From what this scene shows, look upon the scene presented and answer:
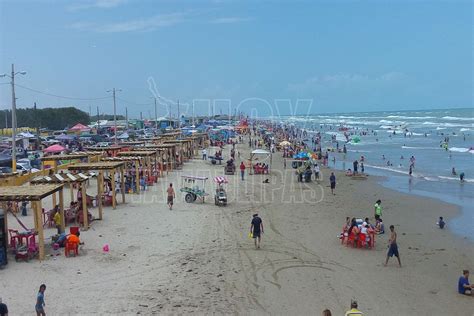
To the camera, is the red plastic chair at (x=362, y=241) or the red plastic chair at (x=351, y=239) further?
the red plastic chair at (x=351, y=239)

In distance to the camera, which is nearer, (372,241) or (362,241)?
(362,241)

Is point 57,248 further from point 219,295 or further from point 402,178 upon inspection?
point 402,178

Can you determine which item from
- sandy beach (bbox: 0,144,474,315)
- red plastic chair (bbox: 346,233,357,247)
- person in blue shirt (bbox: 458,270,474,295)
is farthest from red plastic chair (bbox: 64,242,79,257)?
person in blue shirt (bbox: 458,270,474,295)

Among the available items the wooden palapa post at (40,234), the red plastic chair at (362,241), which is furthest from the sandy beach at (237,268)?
the red plastic chair at (362,241)

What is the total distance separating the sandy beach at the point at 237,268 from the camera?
962 cm

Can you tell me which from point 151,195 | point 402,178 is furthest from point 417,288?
point 402,178

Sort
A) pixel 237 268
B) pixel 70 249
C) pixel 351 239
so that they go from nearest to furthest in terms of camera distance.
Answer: pixel 237 268 < pixel 70 249 < pixel 351 239

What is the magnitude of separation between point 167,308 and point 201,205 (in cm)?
1082

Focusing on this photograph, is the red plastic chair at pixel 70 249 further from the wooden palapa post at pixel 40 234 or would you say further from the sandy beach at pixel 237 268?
the wooden palapa post at pixel 40 234

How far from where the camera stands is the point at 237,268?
11.9 meters

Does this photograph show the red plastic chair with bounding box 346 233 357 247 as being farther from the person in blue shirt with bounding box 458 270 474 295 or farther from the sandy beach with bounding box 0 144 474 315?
the person in blue shirt with bounding box 458 270 474 295

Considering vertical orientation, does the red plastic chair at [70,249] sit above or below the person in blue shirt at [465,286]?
above

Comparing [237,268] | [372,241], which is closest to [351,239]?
[372,241]

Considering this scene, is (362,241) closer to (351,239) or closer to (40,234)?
(351,239)
